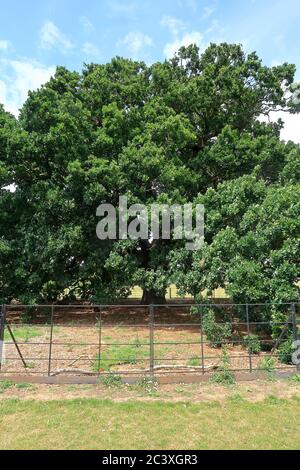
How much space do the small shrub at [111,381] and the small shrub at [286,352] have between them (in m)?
3.93

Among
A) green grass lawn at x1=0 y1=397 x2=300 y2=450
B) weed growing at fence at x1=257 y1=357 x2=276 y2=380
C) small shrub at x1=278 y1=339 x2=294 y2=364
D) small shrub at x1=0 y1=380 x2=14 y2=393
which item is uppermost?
small shrub at x1=278 y1=339 x2=294 y2=364

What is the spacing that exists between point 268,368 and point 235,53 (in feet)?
48.5

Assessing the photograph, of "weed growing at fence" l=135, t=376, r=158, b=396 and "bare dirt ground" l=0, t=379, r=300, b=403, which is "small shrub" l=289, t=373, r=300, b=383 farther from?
"weed growing at fence" l=135, t=376, r=158, b=396

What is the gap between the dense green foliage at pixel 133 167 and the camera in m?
12.4

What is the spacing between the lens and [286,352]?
8.59 meters

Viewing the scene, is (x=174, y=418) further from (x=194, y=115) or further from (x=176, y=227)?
(x=194, y=115)

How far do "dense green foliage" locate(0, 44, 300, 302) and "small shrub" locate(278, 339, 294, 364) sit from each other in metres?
2.60

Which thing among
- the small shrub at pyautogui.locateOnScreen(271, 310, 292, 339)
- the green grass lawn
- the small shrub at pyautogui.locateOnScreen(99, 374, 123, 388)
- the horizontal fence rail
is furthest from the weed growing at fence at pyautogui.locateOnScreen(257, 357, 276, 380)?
the small shrub at pyautogui.locateOnScreen(99, 374, 123, 388)

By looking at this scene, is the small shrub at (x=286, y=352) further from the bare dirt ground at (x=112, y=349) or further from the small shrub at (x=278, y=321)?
→ the small shrub at (x=278, y=321)

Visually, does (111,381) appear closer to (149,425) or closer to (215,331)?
(149,425)

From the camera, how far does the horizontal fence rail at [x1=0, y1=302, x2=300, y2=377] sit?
7.93 meters

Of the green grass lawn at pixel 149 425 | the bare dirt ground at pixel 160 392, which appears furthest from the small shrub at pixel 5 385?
the green grass lawn at pixel 149 425

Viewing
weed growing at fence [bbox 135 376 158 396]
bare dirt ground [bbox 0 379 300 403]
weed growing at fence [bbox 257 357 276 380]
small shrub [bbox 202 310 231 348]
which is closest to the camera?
bare dirt ground [bbox 0 379 300 403]

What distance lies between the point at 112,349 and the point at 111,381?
3075mm
